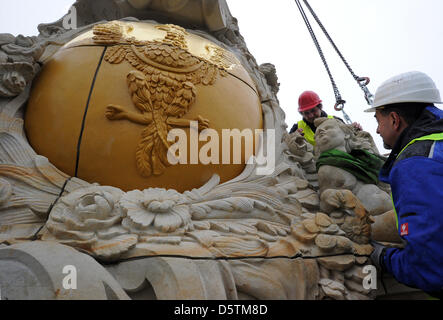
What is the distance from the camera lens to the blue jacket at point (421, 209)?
1362mm

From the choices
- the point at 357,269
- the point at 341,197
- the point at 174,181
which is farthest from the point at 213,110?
the point at 357,269

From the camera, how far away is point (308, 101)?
4516 millimetres

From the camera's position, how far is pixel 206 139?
2453 millimetres

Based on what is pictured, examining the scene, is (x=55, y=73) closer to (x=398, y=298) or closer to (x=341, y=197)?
(x=341, y=197)

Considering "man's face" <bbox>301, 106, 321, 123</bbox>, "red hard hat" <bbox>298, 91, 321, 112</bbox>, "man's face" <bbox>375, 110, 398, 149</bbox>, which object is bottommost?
"man's face" <bbox>375, 110, 398, 149</bbox>

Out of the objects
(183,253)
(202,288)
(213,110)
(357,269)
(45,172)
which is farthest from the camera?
(213,110)

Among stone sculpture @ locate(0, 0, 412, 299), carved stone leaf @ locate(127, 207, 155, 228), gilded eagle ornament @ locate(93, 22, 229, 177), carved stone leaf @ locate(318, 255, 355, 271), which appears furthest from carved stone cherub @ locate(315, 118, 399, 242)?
carved stone leaf @ locate(127, 207, 155, 228)

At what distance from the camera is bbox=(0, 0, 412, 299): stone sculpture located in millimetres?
1550

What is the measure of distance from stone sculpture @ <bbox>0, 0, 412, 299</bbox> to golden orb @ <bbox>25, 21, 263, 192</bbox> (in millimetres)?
22

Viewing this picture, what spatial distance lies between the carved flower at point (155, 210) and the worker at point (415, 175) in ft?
3.81

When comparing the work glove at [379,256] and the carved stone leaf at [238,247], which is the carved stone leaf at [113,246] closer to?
the carved stone leaf at [238,247]

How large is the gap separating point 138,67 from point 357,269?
2065 millimetres

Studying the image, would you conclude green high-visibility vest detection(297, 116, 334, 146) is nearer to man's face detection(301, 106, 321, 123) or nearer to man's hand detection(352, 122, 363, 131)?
man's face detection(301, 106, 321, 123)

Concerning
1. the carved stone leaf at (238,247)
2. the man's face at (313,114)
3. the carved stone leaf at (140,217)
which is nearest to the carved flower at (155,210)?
the carved stone leaf at (140,217)
